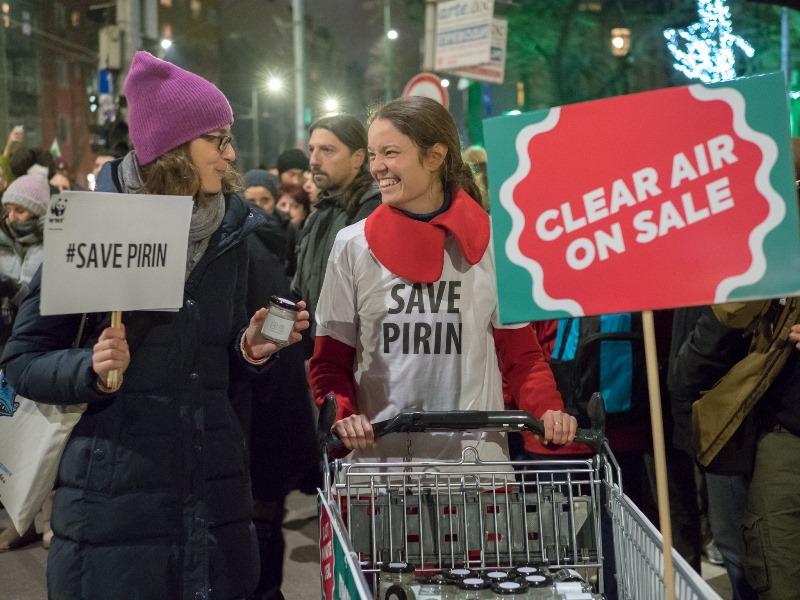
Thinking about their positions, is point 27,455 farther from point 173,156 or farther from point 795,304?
point 795,304

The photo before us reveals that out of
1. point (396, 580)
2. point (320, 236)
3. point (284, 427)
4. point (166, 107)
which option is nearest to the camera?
point (396, 580)

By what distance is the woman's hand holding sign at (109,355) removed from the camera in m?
2.74

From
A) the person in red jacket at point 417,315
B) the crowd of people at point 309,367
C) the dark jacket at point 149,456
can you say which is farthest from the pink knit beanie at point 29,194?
the dark jacket at point 149,456

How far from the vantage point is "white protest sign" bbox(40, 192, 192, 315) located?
8.68 feet

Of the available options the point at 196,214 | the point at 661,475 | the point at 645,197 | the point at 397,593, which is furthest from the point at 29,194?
the point at 661,475

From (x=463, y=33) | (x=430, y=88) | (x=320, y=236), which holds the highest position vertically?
(x=463, y=33)

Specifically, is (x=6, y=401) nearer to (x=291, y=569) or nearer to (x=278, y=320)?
(x=278, y=320)

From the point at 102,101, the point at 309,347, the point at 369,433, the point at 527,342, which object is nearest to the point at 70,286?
the point at 369,433

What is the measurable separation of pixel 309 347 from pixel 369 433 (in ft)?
8.87

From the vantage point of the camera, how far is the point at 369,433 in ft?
10.1

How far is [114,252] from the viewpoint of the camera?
9.03 feet

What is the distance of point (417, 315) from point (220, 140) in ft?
2.76

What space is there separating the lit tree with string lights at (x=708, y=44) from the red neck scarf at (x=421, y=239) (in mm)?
22984

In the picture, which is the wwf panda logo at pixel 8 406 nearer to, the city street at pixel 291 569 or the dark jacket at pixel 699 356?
the dark jacket at pixel 699 356
